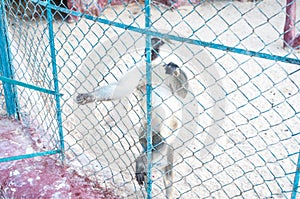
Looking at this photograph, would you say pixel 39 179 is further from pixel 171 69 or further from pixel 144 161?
pixel 171 69

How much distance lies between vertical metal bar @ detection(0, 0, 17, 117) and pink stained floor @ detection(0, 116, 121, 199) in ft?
1.40

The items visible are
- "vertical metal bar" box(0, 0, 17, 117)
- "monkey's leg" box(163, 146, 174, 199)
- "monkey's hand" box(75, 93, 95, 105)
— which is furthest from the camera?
"vertical metal bar" box(0, 0, 17, 117)

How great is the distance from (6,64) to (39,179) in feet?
3.28

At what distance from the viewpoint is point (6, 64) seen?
9.86ft

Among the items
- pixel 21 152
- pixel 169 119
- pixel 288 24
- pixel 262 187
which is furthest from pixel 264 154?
pixel 288 24

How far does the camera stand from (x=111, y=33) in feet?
18.0

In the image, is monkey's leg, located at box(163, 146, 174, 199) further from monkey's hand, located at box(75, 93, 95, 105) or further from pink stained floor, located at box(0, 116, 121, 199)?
monkey's hand, located at box(75, 93, 95, 105)

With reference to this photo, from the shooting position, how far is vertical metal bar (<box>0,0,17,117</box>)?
286 centimetres

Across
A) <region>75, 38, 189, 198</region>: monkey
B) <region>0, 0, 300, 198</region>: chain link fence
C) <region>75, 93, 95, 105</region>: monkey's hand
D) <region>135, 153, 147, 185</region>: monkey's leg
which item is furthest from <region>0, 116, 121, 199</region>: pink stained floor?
<region>75, 93, 95, 105</region>: monkey's hand

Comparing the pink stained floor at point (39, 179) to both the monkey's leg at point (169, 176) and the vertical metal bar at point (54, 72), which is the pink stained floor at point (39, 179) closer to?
the vertical metal bar at point (54, 72)

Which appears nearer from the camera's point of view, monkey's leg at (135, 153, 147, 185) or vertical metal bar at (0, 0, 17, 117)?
monkey's leg at (135, 153, 147, 185)

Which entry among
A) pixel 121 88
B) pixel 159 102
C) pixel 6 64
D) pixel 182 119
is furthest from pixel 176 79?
pixel 6 64

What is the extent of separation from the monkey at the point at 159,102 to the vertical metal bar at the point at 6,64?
37.0 inches

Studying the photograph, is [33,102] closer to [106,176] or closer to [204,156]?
[106,176]
